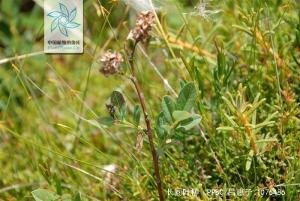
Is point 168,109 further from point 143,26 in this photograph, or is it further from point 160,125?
point 143,26

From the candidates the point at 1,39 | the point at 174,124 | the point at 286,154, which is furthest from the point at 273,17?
the point at 1,39

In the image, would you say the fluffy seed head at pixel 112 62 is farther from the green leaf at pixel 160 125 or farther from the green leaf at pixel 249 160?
the green leaf at pixel 249 160

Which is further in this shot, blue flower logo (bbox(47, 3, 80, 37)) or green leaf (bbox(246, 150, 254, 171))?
blue flower logo (bbox(47, 3, 80, 37))

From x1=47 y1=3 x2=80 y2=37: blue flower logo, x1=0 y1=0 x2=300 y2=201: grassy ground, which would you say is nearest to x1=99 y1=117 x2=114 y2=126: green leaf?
x1=0 y1=0 x2=300 y2=201: grassy ground

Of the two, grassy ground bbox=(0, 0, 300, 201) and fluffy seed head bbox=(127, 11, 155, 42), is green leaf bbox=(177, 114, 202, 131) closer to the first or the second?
grassy ground bbox=(0, 0, 300, 201)

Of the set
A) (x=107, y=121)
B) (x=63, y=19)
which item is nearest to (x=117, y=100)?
(x=107, y=121)
